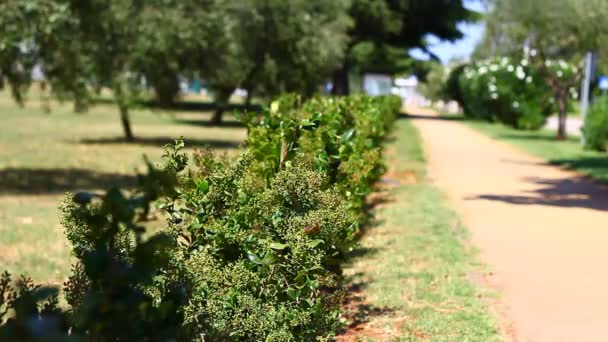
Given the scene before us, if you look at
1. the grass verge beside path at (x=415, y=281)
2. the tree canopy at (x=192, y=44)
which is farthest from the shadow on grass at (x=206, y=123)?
the grass verge beside path at (x=415, y=281)

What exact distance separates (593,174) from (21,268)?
1273 cm

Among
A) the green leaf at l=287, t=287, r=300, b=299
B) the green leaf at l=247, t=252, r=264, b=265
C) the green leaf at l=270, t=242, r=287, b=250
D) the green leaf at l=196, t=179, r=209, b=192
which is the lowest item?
the green leaf at l=287, t=287, r=300, b=299

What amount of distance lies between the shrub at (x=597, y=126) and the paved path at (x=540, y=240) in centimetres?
497

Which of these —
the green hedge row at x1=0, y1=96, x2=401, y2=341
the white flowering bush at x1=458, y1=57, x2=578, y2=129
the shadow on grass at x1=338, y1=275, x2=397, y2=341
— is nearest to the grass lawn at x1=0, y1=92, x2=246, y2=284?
the green hedge row at x1=0, y1=96, x2=401, y2=341

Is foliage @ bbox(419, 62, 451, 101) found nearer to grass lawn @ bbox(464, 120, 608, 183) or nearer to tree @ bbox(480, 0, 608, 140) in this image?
grass lawn @ bbox(464, 120, 608, 183)

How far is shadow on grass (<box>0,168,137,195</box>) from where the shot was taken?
1583 cm

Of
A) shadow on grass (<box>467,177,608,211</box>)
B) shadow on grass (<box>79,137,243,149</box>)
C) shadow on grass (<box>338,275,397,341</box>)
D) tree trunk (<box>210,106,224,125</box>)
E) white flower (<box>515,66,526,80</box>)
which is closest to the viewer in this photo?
shadow on grass (<box>338,275,397,341</box>)

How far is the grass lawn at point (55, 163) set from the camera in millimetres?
9500

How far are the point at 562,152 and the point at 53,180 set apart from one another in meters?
14.2

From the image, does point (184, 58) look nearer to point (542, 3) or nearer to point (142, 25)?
point (142, 25)

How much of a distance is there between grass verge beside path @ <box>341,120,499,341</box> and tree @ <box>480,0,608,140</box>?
1716cm

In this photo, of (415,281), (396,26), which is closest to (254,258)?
(415,281)

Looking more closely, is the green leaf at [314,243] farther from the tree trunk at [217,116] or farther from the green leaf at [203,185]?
the tree trunk at [217,116]

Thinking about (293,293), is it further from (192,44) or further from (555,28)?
(555,28)
